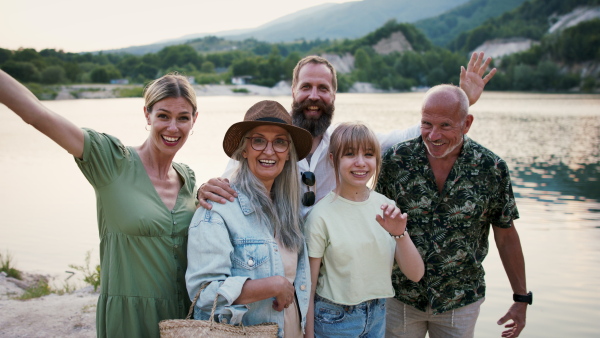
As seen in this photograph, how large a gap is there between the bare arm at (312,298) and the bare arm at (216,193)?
0.64m

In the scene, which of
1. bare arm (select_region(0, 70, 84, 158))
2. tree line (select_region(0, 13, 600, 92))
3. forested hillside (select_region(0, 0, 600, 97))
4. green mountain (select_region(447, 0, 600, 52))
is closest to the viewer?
bare arm (select_region(0, 70, 84, 158))

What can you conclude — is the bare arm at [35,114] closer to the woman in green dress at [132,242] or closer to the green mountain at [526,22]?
the woman in green dress at [132,242]

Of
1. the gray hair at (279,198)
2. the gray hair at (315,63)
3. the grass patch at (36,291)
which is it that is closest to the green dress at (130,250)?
the gray hair at (279,198)

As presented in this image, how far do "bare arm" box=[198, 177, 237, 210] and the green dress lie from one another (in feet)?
1.15

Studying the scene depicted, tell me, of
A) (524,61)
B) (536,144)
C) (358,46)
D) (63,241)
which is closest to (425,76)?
(524,61)

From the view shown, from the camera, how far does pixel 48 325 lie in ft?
17.1

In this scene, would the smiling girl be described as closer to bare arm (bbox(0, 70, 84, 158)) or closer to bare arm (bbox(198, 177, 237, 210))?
bare arm (bbox(198, 177, 237, 210))

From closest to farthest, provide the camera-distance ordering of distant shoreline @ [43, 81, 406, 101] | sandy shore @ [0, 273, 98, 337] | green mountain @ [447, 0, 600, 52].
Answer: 1. sandy shore @ [0, 273, 98, 337]
2. distant shoreline @ [43, 81, 406, 101]
3. green mountain @ [447, 0, 600, 52]

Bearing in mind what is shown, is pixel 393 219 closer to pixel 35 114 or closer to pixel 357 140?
pixel 357 140

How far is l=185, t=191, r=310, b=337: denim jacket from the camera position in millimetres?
2427

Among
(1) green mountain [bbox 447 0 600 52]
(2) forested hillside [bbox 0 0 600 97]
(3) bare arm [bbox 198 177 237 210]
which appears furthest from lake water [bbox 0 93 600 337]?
(1) green mountain [bbox 447 0 600 52]

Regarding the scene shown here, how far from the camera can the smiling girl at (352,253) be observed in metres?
2.93

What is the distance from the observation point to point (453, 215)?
125 inches

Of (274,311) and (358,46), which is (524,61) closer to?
(358,46)
